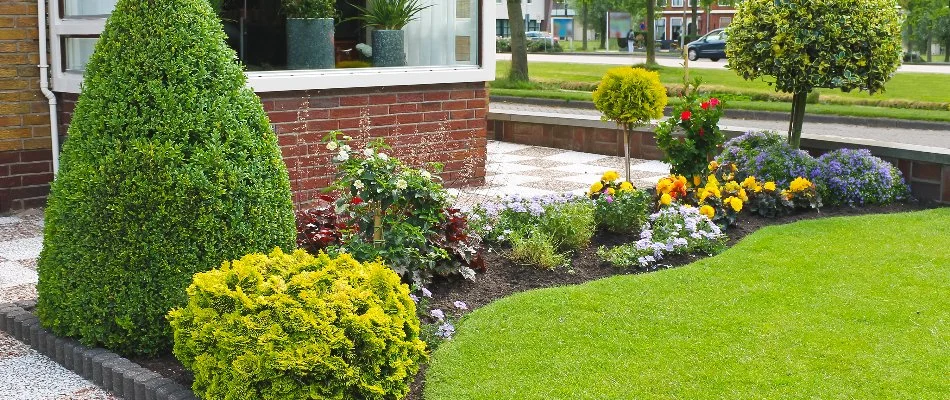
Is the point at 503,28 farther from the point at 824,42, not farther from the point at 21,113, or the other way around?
the point at 21,113

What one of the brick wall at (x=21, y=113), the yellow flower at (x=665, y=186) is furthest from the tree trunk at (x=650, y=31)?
the yellow flower at (x=665, y=186)

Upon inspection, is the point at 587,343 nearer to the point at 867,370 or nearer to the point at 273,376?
the point at 867,370

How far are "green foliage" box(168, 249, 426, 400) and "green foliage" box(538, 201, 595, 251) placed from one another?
242 centimetres

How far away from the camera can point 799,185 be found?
8320mm

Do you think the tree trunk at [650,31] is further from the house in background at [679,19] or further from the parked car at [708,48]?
the house in background at [679,19]

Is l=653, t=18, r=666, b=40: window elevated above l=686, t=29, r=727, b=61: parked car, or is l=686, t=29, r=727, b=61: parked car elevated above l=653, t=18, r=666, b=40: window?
l=653, t=18, r=666, b=40: window

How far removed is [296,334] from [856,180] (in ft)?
19.3

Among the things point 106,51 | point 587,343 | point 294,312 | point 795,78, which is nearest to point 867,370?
point 587,343

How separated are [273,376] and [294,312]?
253 mm

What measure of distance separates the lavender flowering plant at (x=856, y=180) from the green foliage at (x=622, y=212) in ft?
6.61

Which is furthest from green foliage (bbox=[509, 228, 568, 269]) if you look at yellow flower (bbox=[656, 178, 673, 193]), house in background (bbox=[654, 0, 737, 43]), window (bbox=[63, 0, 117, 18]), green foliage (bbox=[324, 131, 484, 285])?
house in background (bbox=[654, 0, 737, 43])

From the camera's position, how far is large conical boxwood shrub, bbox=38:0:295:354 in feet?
15.3

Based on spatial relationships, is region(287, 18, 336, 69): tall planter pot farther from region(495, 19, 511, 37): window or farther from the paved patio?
region(495, 19, 511, 37): window

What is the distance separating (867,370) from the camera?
4.78 meters
